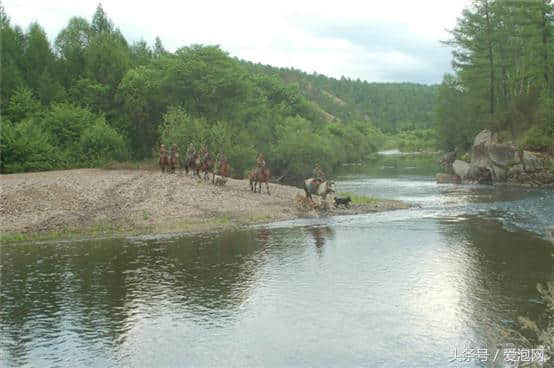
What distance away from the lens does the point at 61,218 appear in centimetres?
3078

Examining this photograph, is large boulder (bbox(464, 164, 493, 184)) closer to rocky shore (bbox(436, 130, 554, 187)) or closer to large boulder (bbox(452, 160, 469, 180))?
rocky shore (bbox(436, 130, 554, 187))

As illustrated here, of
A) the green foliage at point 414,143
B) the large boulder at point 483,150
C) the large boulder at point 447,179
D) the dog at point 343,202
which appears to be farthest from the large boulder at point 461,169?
the green foliage at point 414,143

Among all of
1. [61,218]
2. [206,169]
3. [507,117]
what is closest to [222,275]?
[61,218]

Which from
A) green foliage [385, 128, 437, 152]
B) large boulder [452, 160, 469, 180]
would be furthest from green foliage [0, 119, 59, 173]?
green foliage [385, 128, 437, 152]

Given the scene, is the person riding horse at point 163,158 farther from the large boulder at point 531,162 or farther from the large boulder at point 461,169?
the large boulder at point 531,162

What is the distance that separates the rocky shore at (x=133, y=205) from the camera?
30031 mm

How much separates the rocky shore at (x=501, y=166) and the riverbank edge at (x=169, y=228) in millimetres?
25688

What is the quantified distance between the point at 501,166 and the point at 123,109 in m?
43.8


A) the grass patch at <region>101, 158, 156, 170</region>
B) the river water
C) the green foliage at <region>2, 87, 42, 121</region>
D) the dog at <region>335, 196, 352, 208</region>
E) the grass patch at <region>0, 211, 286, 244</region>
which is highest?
the green foliage at <region>2, 87, 42, 121</region>

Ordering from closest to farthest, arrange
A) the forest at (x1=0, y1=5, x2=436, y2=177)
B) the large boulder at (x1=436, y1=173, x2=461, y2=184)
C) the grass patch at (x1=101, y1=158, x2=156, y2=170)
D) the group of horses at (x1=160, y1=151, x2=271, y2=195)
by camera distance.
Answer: the group of horses at (x1=160, y1=151, x2=271, y2=195), the grass patch at (x1=101, y1=158, x2=156, y2=170), the forest at (x1=0, y1=5, x2=436, y2=177), the large boulder at (x1=436, y1=173, x2=461, y2=184)

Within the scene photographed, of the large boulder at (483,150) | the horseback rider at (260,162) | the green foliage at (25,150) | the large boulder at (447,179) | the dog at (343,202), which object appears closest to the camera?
the dog at (343,202)

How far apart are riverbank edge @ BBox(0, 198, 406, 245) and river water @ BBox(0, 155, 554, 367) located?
3.97 feet

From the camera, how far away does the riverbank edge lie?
28141mm

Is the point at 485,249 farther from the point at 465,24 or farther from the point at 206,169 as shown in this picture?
the point at 465,24
